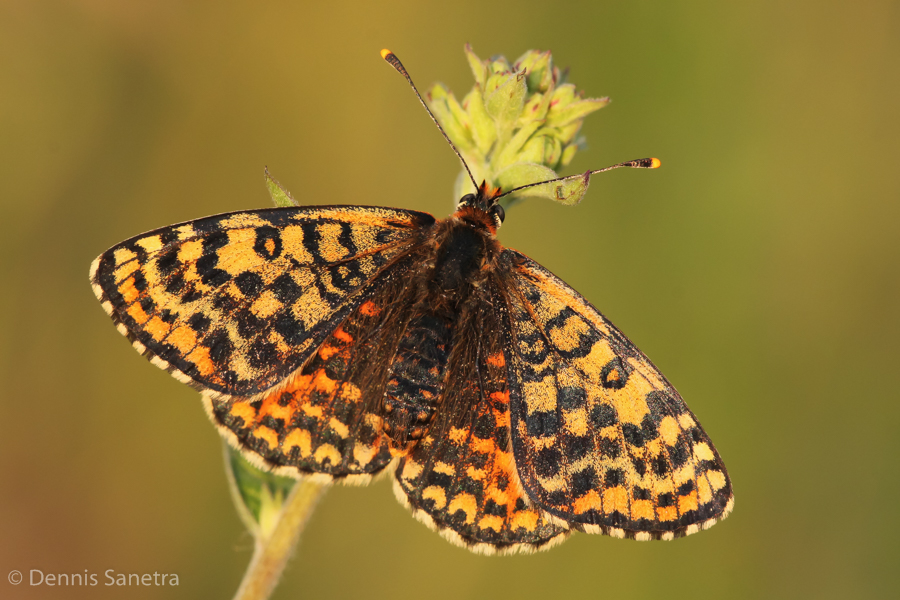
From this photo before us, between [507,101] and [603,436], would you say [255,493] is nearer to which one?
[603,436]

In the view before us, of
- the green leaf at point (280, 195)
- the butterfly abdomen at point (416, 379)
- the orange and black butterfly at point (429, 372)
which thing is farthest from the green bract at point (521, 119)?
the green leaf at point (280, 195)

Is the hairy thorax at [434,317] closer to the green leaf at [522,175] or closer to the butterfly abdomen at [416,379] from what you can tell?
the butterfly abdomen at [416,379]

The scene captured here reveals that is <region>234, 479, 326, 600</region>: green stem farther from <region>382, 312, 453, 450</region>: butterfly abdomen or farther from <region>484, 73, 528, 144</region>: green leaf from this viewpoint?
<region>484, 73, 528, 144</region>: green leaf

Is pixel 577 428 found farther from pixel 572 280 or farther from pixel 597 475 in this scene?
pixel 572 280

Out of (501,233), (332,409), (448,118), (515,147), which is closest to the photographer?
(332,409)

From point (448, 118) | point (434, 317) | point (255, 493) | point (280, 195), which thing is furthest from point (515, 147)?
point (255, 493)

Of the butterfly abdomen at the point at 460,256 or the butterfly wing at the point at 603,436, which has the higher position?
the butterfly abdomen at the point at 460,256
